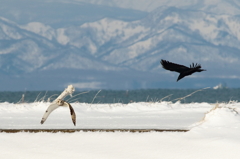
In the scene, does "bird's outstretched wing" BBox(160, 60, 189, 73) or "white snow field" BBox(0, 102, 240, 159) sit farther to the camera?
"bird's outstretched wing" BBox(160, 60, 189, 73)

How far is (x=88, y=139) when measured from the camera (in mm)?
8297

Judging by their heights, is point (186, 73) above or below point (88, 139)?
above

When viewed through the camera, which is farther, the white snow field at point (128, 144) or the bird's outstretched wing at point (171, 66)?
the bird's outstretched wing at point (171, 66)

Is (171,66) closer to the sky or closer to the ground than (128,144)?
closer to the sky

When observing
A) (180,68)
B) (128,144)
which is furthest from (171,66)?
(128,144)

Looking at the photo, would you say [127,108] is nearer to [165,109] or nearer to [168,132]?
[165,109]

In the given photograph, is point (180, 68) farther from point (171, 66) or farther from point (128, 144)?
point (128, 144)

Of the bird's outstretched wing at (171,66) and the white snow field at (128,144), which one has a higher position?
the bird's outstretched wing at (171,66)

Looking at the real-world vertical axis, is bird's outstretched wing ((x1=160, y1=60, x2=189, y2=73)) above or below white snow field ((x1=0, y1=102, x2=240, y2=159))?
above

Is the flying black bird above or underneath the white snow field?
above

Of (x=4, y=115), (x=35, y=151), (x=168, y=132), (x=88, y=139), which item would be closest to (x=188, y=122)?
(x=168, y=132)

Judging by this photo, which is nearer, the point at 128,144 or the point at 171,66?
the point at 128,144

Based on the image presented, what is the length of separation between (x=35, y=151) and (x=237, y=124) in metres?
3.50

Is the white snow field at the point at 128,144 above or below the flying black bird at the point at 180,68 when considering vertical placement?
below
